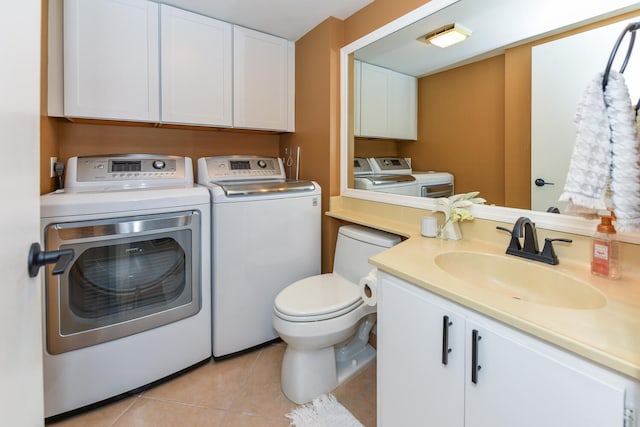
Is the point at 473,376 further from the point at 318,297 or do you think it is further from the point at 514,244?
the point at 318,297

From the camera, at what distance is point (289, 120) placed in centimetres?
240

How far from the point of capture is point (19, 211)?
586 mm

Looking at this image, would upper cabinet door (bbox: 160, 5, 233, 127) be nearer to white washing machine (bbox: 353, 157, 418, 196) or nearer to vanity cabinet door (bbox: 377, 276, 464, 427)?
white washing machine (bbox: 353, 157, 418, 196)

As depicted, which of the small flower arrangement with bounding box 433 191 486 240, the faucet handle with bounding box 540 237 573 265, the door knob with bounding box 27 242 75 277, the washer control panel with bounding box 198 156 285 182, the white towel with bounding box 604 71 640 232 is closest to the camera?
the door knob with bounding box 27 242 75 277

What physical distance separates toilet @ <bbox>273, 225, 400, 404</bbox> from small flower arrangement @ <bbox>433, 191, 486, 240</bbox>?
30 cm

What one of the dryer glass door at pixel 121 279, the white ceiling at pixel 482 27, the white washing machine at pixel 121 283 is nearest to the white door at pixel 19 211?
the white washing machine at pixel 121 283

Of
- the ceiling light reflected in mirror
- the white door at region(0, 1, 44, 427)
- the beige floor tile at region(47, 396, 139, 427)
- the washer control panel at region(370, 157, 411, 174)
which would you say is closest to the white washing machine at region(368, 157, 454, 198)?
the washer control panel at region(370, 157, 411, 174)

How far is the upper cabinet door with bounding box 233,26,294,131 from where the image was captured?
2.13 metres

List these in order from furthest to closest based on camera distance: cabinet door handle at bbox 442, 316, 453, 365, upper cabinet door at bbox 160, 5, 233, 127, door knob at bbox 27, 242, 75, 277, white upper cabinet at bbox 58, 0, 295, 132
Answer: upper cabinet door at bbox 160, 5, 233, 127 → white upper cabinet at bbox 58, 0, 295, 132 → cabinet door handle at bbox 442, 316, 453, 365 → door knob at bbox 27, 242, 75, 277

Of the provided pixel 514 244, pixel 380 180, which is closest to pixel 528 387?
pixel 514 244

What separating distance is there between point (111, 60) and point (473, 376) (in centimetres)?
227

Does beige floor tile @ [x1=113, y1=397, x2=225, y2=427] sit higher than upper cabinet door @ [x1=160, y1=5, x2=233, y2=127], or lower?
lower

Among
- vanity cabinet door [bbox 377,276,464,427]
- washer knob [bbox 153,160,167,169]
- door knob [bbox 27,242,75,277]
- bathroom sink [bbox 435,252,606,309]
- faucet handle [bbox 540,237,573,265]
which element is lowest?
vanity cabinet door [bbox 377,276,464,427]

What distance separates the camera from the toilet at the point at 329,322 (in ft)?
4.69
